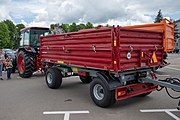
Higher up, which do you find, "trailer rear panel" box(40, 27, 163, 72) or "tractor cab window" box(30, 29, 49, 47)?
"tractor cab window" box(30, 29, 49, 47)

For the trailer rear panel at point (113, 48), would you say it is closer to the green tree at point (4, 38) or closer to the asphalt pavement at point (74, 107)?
the asphalt pavement at point (74, 107)

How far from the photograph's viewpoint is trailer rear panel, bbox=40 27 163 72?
4.82 metres

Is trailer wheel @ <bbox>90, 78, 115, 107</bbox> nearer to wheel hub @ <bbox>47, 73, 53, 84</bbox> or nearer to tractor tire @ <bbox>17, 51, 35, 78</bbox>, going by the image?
wheel hub @ <bbox>47, 73, 53, 84</bbox>

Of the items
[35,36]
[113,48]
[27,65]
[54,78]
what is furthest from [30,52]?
[113,48]

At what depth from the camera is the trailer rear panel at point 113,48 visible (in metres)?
4.82

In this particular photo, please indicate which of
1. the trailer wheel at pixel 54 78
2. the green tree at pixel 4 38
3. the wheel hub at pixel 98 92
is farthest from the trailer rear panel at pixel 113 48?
the green tree at pixel 4 38

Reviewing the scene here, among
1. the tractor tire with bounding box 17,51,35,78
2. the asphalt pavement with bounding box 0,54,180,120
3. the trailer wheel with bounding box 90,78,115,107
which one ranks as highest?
the tractor tire with bounding box 17,51,35,78

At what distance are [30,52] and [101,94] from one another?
19.8 ft

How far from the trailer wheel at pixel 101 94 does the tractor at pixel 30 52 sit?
528 cm

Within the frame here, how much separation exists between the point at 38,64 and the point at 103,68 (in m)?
6.06

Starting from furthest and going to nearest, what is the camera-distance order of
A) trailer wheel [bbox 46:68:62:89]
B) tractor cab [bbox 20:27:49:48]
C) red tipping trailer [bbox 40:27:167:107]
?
1. tractor cab [bbox 20:27:49:48]
2. trailer wheel [bbox 46:68:62:89]
3. red tipping trailer [bbox 40:27:167:107]

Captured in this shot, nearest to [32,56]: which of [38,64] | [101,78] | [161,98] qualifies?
[38,64]

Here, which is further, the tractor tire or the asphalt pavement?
the tractor tire

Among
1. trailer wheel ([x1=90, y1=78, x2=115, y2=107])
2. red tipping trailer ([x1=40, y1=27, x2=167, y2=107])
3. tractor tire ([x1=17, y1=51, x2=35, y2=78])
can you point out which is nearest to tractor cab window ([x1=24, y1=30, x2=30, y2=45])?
tractor tire ([x1=17, y1=51, x2=35, y2=78])
